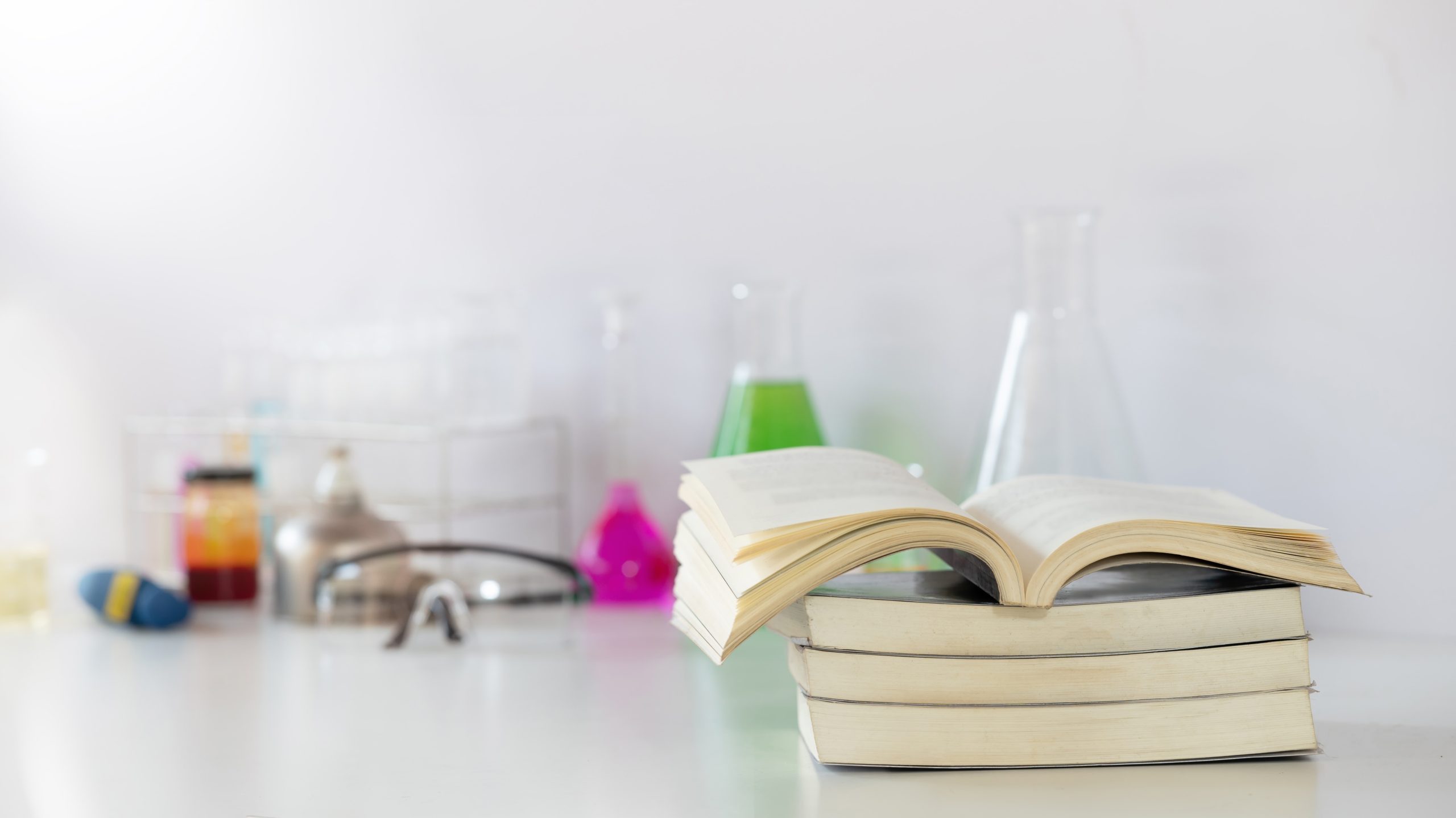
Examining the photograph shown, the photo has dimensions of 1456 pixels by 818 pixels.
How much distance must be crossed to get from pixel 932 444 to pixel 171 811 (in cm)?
80

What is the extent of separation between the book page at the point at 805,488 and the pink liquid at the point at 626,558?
1.74 ft

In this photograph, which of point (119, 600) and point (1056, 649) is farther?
point (119, 600)

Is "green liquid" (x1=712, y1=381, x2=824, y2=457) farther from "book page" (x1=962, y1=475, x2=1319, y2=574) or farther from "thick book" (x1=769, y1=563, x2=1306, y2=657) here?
"thick book" (x1=769, y1=563, x2=1306, y2=657)

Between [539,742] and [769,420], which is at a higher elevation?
[769,420]

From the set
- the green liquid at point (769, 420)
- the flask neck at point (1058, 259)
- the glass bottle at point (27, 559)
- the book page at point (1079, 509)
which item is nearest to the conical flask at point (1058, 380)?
the flask neck at point (1058, 259)

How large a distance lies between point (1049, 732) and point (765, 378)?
1.90ft

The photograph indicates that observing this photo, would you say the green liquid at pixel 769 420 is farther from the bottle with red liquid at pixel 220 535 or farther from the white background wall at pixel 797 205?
the bottle with red liquid at pixel 220 535

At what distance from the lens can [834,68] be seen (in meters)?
1.26

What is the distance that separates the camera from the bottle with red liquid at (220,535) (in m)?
1.31

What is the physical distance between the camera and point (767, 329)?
1201 millimetres

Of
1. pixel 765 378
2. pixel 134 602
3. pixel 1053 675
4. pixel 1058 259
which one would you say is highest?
pixel 1058 259

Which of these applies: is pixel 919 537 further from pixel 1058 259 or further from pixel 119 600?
pixel 119 600

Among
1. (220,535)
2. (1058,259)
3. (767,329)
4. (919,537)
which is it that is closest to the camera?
(919,537)

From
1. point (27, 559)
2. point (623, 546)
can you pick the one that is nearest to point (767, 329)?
point (623, 546)
